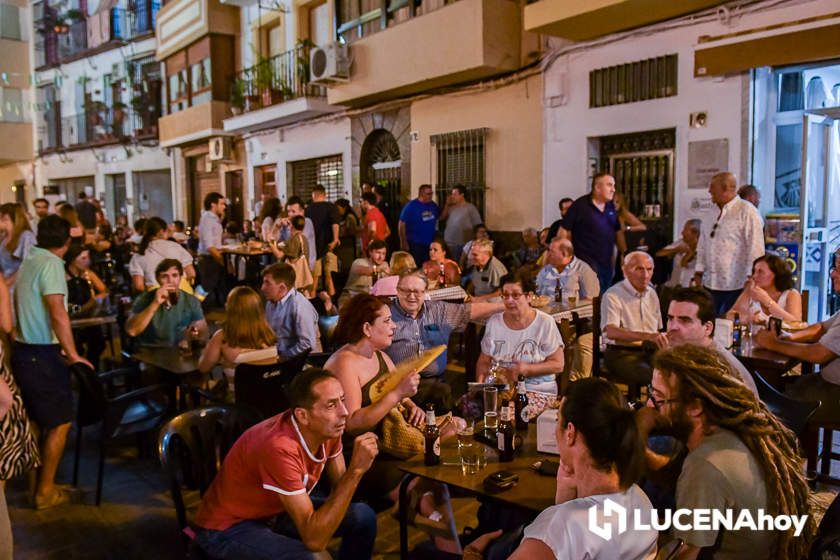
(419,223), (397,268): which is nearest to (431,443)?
(397,268)

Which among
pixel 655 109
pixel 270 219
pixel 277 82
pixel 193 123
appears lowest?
pixel 270 219

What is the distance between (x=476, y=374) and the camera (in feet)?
16.6

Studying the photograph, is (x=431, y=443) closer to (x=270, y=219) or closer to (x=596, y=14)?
(x=596, y=14)

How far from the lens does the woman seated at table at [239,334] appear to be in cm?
464

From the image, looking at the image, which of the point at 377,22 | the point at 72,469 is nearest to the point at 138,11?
the point at 377,22

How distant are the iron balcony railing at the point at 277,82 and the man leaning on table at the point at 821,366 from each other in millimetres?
10648

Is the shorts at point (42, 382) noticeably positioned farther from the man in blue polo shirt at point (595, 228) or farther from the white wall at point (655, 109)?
the white wall at point (655, 109)

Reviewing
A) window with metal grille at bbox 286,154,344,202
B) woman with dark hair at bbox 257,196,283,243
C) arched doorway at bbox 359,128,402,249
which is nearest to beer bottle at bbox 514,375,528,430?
woman with dark hair at bbox 257,196,283,243

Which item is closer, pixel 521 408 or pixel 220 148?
pixel 521 408

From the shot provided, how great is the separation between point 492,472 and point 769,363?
2.42 metres

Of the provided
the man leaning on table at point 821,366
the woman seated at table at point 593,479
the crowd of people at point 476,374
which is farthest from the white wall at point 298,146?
the woman seated at table at point 593,479

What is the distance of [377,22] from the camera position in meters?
12.3

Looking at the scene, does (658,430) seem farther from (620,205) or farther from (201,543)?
(620,205)

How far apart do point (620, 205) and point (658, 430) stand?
533 cm
